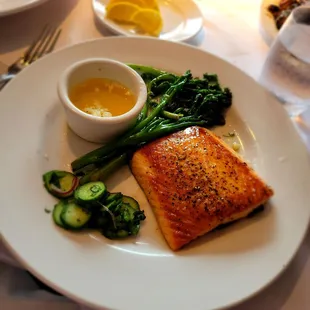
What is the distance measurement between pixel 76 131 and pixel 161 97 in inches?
21.7

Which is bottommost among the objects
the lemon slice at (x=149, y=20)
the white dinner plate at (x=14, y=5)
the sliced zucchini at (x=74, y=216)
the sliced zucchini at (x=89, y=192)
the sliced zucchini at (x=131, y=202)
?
the sliced zucchini at (x=131, y=202)

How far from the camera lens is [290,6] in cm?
287

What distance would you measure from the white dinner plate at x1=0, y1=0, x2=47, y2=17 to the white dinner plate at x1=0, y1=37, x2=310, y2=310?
32 centimetres

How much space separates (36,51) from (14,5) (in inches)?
10.2

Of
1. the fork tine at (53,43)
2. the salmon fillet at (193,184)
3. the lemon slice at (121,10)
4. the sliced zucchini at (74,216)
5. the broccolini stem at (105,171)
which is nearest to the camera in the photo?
the sliced zucchini at (74,216)

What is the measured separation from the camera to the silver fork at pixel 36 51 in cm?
208

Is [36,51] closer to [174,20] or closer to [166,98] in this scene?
[166,98]

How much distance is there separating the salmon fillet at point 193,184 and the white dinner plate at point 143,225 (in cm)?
6

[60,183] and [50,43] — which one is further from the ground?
[50,43]

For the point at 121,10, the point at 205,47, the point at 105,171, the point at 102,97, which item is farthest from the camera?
the point at 205,47

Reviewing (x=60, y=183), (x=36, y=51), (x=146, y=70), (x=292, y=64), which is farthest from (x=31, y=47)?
(x=292, y=64)

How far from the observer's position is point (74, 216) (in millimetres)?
1618

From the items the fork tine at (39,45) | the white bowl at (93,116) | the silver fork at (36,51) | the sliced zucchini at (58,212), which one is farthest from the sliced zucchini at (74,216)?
the fork tine at (39,45)

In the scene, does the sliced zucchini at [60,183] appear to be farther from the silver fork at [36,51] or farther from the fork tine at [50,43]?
the fork tine at [50,43]
